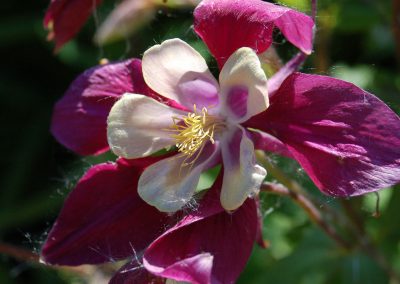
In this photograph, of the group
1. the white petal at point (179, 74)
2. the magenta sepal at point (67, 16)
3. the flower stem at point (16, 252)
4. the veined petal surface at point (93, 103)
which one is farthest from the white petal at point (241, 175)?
the flower stem at point (16, 252)

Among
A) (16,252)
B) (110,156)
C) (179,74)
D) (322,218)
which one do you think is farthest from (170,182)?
(110,156)

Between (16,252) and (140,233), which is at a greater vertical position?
(140,233)

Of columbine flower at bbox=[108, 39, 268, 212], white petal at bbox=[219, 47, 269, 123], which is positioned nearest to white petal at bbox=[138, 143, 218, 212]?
columbine flower at bbox=[108, 39, 268, 212]

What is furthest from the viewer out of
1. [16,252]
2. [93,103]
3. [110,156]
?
[110,156]

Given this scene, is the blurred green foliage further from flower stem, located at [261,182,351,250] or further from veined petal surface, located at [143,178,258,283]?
veined petal surface, located at [143,178,258,283]

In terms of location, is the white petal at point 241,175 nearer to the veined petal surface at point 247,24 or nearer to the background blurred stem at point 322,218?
the background blurred stem at point 322,218

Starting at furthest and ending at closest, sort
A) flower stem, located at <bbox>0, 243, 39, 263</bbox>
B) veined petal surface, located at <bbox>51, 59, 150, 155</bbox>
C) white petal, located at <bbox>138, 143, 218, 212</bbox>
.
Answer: flower stem, located at <bbox>0, 243, 39, 263</bbox> < veined petal surface, located at <bbox>51, 59, 150, 155</bbox> < white petal, located at <bbox>138, 143, 218, 212</bbox>

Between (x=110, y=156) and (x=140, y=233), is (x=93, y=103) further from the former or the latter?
(x=110, y=156)
